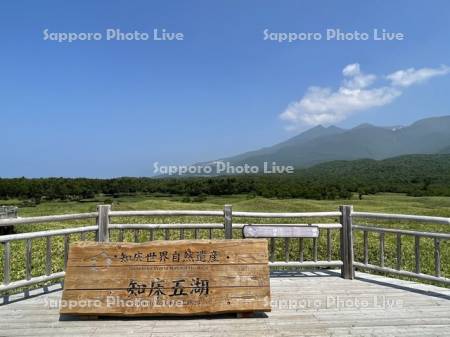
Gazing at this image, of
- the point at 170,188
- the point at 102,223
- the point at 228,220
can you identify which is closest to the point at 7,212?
the point at 102,223

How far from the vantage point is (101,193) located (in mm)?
60094

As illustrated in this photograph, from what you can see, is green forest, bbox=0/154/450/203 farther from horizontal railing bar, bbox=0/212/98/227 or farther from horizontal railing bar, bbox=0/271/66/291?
horizontal railing bar, bbox=0/271/66/291

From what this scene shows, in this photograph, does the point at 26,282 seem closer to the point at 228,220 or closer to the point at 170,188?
the point at 228,220

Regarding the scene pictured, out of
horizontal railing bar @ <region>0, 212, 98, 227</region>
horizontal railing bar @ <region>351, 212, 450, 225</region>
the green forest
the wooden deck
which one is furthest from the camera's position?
the green forest

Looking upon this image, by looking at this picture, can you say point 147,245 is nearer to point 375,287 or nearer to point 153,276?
point 153,276

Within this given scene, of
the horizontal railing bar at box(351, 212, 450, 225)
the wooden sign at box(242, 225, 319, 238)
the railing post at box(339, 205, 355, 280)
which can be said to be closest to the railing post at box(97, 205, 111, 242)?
the wooden sign at box(242, 225, 319, 238)

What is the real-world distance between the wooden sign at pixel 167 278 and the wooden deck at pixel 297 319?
17 centimetres

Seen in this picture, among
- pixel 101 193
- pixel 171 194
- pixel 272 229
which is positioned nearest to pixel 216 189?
pixel 171 194

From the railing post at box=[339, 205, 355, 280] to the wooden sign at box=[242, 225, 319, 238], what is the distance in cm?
61

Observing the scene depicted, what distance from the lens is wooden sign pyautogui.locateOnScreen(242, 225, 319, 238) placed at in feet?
21.6

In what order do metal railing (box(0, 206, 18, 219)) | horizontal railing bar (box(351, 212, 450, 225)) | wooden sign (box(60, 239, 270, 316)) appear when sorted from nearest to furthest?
wooden sign (box(60, 239, 270, 316)), horizontal railing bar (box(351, 212, 450, 225)), metal railing (box(0, 206, 18, 219))

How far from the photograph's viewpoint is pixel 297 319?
16.0 feet

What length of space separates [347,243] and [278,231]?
4.41 ft

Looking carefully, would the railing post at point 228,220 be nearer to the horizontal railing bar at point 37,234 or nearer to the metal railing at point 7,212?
the horizontal railing bar at point 37,234
